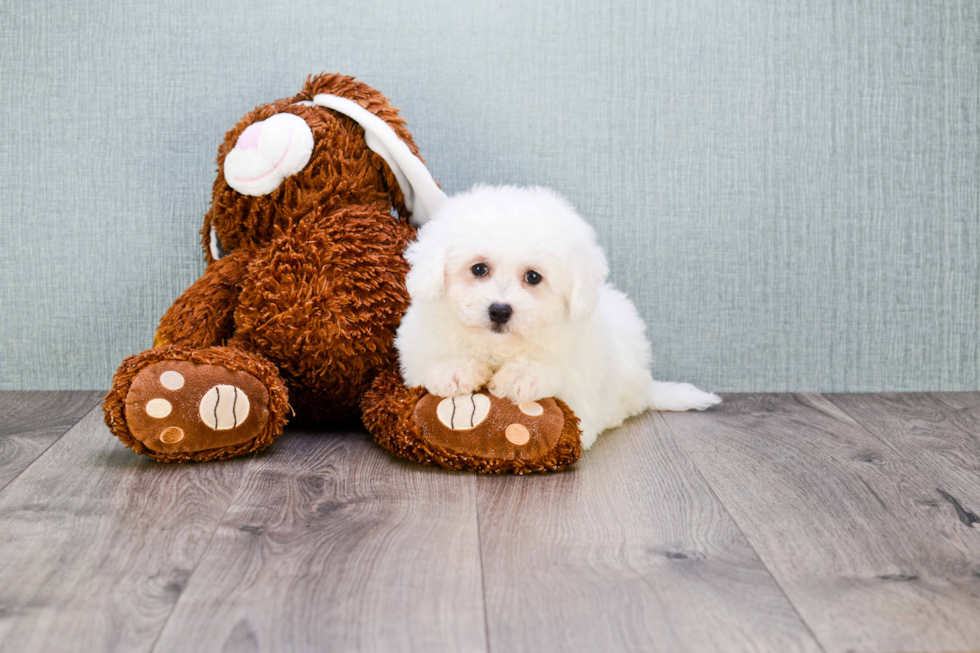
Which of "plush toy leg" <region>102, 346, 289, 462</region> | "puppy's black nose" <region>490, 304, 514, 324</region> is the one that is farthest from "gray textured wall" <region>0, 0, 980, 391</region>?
"puppy's black nose" <region>490, 304, 514, 324</region>

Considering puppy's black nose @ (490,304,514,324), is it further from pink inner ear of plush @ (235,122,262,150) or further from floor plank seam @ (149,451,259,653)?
pink inner ear of plush @ (235,122,262,150)

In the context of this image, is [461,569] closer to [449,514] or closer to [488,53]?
[449,514]

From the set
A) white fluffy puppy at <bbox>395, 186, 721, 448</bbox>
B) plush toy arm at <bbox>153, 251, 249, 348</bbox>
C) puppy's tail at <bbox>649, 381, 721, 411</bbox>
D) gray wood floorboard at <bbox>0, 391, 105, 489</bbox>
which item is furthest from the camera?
puppy's tail at <bbox>649, 381, 721, 411</bbox>

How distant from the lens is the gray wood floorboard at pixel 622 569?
2.94ft

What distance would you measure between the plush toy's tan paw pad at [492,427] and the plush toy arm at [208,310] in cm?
47

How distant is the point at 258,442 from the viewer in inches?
57.5

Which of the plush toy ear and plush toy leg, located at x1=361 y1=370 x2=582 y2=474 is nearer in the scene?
plush toy leg, located at x1=361 y1=370 x2=582 y2=474

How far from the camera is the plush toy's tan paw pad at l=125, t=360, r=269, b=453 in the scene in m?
1.37

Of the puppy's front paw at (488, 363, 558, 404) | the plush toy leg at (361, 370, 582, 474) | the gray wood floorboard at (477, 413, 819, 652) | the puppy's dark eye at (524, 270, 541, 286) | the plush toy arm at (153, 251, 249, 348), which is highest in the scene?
the puppy's dark eye at (524, 270, 541, 286)

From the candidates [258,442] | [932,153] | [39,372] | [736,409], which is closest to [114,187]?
[39,372]

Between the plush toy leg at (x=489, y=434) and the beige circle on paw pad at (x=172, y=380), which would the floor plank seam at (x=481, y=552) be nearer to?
the plush toy leg at (x=489, y=434)

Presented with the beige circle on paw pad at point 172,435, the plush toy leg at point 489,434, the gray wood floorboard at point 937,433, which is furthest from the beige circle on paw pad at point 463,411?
the gray wood floorboard at point 937,433

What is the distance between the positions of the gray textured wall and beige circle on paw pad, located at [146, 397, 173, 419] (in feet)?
2.03

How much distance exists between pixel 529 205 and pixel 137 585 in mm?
777
